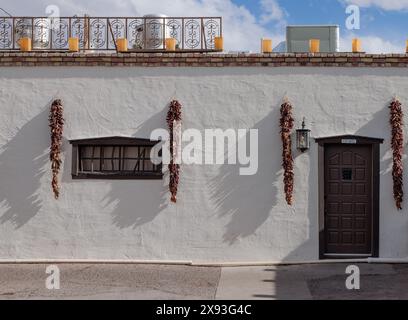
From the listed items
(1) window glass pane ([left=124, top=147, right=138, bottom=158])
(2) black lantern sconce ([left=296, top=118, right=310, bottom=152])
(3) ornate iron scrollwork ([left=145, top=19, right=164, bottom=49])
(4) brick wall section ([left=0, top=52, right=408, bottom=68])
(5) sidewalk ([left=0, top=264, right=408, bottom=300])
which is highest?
(3) ornate iron scrollwork ([left=145, top=19, right=164, bottom=49])

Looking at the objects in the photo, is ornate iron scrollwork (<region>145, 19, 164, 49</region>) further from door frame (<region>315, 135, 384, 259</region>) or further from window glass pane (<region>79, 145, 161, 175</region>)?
door frame (<region>315, 135, 384, 259</region>)

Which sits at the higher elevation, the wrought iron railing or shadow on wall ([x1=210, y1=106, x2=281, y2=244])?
the wrought iron railing

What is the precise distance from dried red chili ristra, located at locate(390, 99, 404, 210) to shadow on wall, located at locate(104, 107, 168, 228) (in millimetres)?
4234

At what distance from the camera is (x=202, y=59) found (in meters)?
10.6

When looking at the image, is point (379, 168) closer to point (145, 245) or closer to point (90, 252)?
point (145, 245)

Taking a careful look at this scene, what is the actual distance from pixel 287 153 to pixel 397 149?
Result: 2009mm

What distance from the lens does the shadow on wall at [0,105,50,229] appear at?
10664 mm

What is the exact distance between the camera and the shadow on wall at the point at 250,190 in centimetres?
1050

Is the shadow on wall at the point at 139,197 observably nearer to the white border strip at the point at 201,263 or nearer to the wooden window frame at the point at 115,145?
the wooden window frame at the point at 115,145

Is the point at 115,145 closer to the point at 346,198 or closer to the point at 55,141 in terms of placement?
the point at 55,141

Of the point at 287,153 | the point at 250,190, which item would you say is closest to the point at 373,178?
the point at 287,153

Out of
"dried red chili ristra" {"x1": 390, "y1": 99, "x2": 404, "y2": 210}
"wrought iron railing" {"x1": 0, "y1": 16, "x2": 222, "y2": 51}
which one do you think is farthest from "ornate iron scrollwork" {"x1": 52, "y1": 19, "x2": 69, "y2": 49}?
"dried red chili ristra" {"x1": 390, "y1": 99, "x2": 404, "y2": 210}

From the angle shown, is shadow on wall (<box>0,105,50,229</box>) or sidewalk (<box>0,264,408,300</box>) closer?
sidewalk (<box>0,264,408,300</box>)

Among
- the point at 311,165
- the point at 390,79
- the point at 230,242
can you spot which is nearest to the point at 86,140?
the point at 230,242
